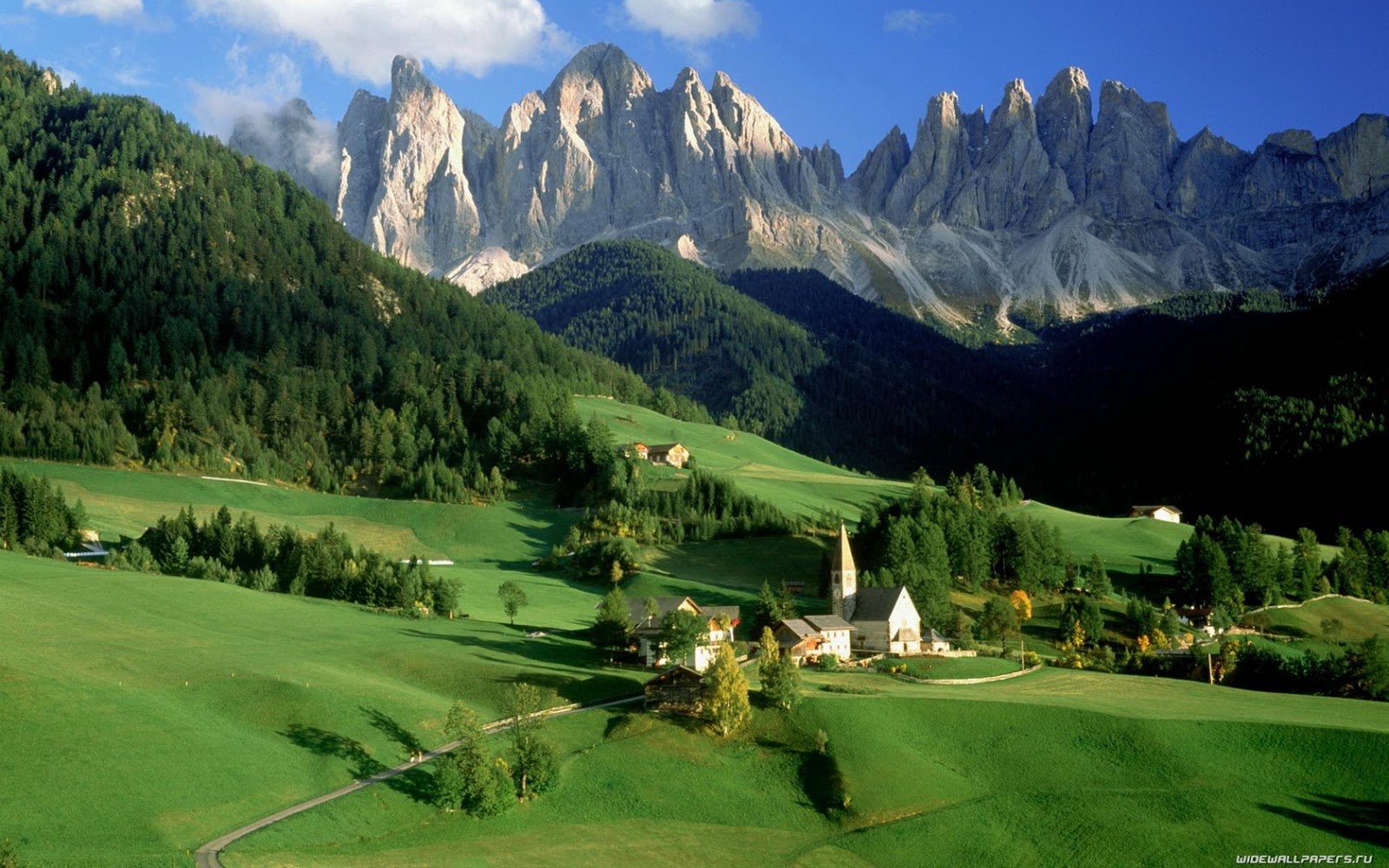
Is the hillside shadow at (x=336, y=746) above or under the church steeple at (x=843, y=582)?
under

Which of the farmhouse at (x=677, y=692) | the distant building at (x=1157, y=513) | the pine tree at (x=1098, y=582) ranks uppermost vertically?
the distant building at (x=1157, y=513)

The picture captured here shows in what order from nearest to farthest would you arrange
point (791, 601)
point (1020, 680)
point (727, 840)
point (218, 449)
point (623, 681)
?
point (727, 840) → point (623, 681) → point (1020, 680) → point (791, 601) → point (218, 449)

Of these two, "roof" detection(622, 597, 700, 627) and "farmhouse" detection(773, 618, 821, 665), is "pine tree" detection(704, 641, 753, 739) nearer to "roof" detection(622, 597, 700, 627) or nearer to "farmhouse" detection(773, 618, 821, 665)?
"farmhouse" detection(773, 618, 821, 665)

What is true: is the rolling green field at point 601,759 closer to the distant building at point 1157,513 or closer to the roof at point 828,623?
the roof at point 828,623

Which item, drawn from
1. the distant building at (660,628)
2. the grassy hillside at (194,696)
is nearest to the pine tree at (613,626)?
the distant building at (660,628)

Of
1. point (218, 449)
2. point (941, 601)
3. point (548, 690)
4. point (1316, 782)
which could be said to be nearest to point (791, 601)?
point (941, 601)

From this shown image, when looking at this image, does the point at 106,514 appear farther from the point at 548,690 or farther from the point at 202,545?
the point at 548,690
